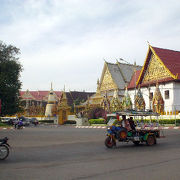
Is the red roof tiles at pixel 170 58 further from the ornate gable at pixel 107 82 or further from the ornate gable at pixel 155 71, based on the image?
the ornate gable at pixel 107 82

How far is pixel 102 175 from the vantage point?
6379 millimetres

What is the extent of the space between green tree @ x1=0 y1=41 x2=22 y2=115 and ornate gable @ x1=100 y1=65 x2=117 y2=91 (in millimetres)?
19025

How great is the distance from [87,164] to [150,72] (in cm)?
3449

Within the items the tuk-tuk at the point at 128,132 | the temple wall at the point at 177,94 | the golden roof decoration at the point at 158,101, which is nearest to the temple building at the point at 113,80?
the golden roof decoration at the point at 158,101

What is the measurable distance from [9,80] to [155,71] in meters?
20.7

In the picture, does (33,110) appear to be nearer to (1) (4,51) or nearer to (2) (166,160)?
(1) (4,51)

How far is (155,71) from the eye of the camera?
39688mm

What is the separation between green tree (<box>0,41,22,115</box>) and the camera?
118ft

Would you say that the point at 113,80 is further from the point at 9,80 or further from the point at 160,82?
the point at 9,80

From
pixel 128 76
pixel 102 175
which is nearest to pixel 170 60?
pixel 128 76

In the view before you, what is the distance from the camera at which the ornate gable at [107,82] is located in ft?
171

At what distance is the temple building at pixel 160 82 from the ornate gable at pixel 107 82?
966cm

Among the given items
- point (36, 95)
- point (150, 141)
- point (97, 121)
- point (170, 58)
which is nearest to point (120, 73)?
point (170, 58)

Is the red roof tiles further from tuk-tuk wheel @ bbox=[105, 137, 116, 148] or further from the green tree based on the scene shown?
tuk-tuk wheel @ bbox=[105, 137, 116, 148]
